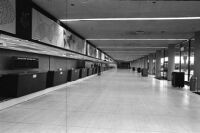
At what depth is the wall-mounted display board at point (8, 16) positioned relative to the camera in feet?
15.0

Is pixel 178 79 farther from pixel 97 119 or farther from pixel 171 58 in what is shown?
pixel 97 119

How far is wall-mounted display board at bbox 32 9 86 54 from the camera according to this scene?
6326mm

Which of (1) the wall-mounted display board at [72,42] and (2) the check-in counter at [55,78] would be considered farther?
(1) the wall-mounted display board at [72,42]

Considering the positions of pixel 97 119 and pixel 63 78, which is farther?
pixel 63 78

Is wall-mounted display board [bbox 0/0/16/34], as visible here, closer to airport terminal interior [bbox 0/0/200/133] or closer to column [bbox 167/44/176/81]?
airport terminal interior [bbox 0/0/200/133]

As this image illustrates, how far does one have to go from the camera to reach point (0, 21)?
4520 millimetres

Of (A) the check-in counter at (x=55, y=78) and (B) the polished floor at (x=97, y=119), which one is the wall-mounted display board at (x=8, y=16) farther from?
(A) the check-in counter at (x=55, y=78)

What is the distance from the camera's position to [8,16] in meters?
4.84

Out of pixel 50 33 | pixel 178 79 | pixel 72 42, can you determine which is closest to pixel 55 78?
pixel 50 33

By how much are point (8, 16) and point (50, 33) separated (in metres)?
2.81

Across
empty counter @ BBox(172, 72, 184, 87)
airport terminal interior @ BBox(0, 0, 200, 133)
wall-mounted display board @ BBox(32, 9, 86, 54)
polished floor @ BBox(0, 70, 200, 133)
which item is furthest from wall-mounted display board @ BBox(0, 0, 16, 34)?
empty counter @ BBox(172, 72, 184, 87)

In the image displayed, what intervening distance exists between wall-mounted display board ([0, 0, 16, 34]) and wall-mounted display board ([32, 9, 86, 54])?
1.08 metres

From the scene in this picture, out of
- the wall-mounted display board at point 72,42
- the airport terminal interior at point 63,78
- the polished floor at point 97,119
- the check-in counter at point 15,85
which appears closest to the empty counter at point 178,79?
the airport terminal interior at point 63,78

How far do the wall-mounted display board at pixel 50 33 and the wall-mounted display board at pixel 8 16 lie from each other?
1083 mm
